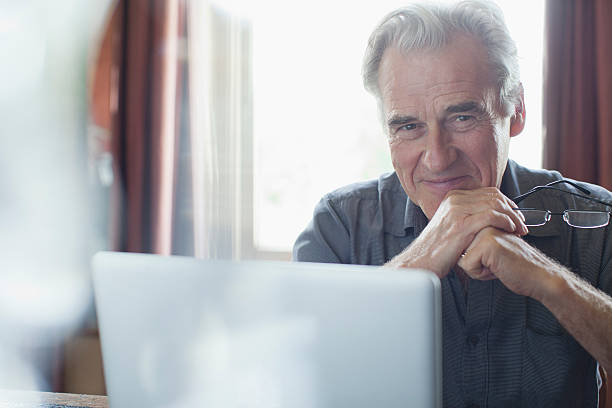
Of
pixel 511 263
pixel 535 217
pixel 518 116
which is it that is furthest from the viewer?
pixel 518 116

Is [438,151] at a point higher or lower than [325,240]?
higher

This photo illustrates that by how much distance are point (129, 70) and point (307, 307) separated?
7.46 ft

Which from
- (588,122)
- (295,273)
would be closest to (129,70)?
(588,122)

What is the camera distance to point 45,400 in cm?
95

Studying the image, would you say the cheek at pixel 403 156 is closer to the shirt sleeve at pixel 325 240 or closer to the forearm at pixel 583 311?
the shirt sleeve at pixel 325 240

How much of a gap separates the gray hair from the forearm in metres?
0.48

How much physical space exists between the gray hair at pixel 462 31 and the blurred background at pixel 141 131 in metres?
1.25

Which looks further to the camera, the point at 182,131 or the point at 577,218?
the point at 182,131

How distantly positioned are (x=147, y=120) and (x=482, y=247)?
6.59 feet

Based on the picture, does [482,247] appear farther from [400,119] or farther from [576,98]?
[576,98]

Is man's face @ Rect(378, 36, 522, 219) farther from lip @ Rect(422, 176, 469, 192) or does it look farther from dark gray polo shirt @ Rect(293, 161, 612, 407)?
dark gray polo shirt @ Rect(293, 161, 612, 407)

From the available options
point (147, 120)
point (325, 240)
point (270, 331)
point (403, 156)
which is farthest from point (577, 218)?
point (147, 120)

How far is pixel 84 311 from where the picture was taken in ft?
8.25

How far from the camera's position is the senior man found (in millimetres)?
1112
